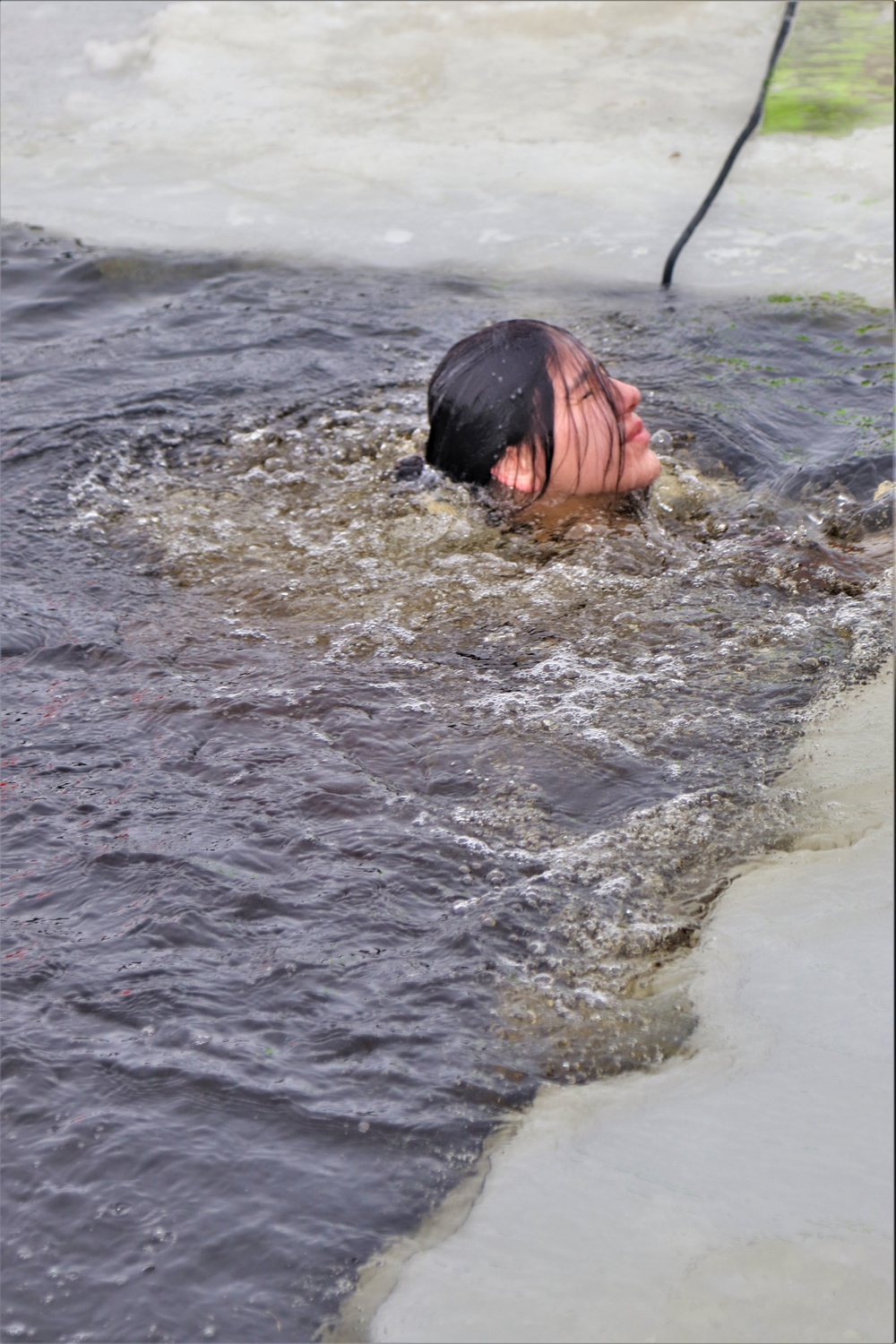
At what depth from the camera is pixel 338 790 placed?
101 inches

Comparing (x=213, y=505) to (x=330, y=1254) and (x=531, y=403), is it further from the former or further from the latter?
(x=330, y=1254)

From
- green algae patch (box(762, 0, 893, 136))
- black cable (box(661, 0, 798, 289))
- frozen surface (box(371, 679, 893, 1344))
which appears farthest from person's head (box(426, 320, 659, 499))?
green algae patch (box(762, 0, 893, 136))

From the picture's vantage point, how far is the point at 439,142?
6.29 meters

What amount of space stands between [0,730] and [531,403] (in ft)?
5.23

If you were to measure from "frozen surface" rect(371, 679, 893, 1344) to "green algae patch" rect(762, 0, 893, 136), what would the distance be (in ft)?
16.9

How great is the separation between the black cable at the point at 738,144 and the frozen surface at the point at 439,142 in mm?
88

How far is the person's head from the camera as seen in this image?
3365 millimetres

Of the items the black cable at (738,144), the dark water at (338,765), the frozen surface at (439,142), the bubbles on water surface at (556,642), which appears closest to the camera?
the dark water at (338,765)

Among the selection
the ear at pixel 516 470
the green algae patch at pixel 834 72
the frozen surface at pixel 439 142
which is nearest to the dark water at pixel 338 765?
the ear at pixel 516 470

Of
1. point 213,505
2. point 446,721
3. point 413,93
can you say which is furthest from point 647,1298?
point 413,93

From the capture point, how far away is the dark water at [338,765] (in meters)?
1.79

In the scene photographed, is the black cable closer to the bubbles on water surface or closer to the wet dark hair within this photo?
the bubbles on water surface

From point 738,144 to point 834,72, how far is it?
1.32m

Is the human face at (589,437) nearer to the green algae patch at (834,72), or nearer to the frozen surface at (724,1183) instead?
the frozen surface at (724,1183)
